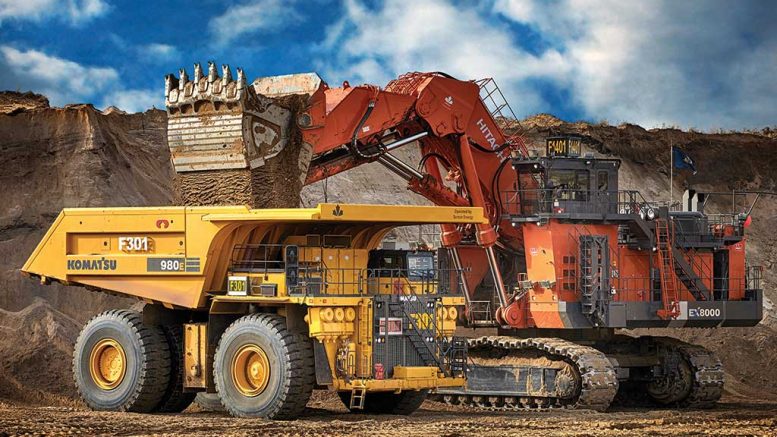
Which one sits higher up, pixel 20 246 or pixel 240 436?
pixel 20 246

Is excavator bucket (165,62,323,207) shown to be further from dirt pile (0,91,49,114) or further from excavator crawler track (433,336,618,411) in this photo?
dirt pile (0,91,49,114)

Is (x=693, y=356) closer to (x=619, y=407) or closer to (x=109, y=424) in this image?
(x=619, y=407)

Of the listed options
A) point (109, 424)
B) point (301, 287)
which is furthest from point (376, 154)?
point (109, 424)

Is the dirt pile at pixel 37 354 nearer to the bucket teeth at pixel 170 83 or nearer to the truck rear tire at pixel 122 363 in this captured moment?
the truck rear tire at pixel 122 363

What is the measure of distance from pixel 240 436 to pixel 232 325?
356 centimetres

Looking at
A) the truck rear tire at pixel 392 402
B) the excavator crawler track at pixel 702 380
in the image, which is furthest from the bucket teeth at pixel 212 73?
the excavator crawler track at pixel 702 380

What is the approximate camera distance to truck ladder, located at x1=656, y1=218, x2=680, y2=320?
24844 millimetres

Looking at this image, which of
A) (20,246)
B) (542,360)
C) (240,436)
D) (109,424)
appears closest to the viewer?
(240,436)

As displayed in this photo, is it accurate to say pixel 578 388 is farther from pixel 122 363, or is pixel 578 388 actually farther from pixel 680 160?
pixel 680 160

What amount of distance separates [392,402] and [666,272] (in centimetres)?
665

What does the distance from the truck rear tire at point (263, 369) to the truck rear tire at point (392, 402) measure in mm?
2101

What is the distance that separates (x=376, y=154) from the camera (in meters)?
25.1

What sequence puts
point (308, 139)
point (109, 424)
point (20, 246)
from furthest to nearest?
point (20, 246), point (308, 139), point (109, 424)

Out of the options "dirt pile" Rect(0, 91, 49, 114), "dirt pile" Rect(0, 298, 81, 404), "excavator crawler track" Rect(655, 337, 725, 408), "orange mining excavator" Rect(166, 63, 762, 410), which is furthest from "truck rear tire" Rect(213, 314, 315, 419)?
"dirt pile" Rect(0, 91, 49, 114)
